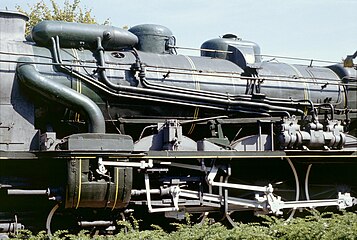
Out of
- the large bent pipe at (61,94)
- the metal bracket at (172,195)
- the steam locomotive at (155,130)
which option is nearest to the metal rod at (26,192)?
the steam locomotive at (155,130)

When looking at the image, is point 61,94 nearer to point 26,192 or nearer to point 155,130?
point 26,192

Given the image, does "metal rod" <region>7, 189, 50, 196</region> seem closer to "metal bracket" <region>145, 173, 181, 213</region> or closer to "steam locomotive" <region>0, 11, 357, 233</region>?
"steam locomotive" <region>0, 11, 357, 233</region>

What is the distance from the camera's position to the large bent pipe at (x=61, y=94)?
7.87 meters

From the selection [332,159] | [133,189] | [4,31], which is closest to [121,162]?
[133,189]

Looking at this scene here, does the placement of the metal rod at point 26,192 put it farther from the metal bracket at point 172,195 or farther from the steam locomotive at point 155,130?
the metal bracket at point 172,195

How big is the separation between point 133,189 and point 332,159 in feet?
12.0

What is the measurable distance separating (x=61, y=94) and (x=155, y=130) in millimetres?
1645

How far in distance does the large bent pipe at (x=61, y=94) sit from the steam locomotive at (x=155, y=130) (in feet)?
0.05

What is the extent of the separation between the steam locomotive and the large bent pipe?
0.02 meters

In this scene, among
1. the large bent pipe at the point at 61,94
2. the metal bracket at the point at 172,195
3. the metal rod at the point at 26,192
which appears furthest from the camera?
the metal bracket at the point at 172,195

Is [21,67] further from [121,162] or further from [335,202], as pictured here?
[335,202]

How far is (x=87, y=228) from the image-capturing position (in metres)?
7.98

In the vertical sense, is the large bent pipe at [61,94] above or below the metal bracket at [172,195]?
above

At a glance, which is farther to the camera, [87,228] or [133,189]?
[133,189]
